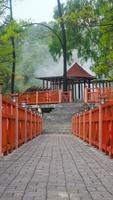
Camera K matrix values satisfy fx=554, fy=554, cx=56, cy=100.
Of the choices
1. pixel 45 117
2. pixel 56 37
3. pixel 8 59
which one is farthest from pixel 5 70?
pixel 56 37

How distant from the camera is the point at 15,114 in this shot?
15.3 meters

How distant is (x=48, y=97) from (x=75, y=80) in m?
9.57

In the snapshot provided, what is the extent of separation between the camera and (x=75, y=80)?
213ft

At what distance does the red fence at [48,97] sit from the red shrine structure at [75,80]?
5.80 meters

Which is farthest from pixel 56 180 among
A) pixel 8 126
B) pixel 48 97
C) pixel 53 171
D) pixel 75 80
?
pixel 75 80

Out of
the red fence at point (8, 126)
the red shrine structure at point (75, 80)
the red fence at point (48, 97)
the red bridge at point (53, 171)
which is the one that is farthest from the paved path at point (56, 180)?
the red shrine structure at point (75, 80)

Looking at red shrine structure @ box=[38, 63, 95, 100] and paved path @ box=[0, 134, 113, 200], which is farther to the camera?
red shrine structure @ box=[38, 63, 95, 100]

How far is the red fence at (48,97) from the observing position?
182ft

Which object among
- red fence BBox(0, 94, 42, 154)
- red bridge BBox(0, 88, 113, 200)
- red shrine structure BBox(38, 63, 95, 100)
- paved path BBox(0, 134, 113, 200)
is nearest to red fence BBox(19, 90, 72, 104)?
red shrine structure BBox(38, 63, 95, 100)

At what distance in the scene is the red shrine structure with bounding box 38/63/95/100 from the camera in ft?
206

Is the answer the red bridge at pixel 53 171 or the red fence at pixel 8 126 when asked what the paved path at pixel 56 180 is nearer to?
the red bridge at pixel 53 171

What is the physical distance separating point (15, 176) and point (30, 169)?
1.18 m

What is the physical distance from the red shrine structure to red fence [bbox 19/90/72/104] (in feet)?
19.0

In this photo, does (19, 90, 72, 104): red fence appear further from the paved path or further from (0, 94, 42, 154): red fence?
the paved path
